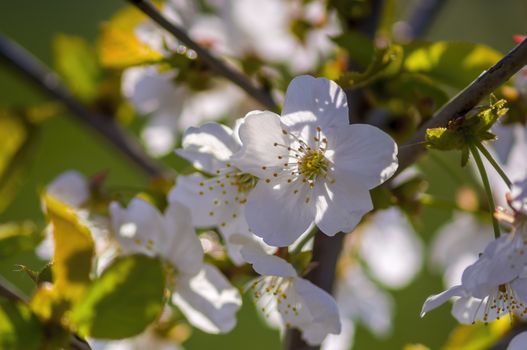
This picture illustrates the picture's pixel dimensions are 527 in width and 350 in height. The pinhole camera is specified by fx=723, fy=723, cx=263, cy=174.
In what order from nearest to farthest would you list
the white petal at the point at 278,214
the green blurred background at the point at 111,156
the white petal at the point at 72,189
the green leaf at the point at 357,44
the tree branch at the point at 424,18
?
1. the white petal at the point at 278,214
2. the green leaf at the point at 357,44
3. the white petal at the point at 72,189
4. the tree branch at the point at 424,18
5. the green blurred background at the point at 111,156

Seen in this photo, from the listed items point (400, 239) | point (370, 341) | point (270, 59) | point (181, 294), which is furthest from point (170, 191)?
point (370, 341)

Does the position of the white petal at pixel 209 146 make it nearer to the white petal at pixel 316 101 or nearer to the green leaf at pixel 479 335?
the white petal at pixel 316 101

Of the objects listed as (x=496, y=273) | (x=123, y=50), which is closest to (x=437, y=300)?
(x=496, y=273)

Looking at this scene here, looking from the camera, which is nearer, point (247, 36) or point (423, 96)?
point (423, 96)

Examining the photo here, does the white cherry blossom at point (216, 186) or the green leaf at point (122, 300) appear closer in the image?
the green leaf at point (122, 300)

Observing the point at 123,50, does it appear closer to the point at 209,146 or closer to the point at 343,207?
the point at 209,146

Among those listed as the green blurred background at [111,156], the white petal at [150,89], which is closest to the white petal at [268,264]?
the white petal at [150,89]

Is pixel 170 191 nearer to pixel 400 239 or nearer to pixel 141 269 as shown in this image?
pixel 141 269
